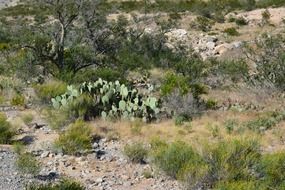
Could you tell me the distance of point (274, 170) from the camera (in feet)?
28.5

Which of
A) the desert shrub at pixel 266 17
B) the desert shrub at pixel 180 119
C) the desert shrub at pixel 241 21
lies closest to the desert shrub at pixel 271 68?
the desert shrub at pixel 180 119

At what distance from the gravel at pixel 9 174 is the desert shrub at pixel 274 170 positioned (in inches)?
151

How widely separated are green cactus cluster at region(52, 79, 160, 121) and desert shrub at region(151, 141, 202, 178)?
13.2 feet

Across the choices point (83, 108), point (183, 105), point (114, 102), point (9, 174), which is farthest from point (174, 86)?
point (9, 174)

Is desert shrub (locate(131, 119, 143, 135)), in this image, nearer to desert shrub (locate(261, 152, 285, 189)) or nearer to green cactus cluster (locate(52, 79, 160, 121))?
green cactus cluster (locate(52, 79, 160, 121))

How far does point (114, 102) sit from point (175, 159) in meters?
5.51

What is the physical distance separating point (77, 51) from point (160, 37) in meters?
8.28

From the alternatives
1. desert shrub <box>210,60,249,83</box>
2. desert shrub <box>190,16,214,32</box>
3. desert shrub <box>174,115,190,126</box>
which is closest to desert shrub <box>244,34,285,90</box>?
desert shrub <box>210,60,249,83</box>

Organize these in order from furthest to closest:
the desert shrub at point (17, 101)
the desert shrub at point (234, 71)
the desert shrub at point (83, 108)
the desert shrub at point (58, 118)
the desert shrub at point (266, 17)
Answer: the desert shrub at point (266, 17)
the desert shrub at point (234, 71)
the desert shrub at point (17, 101)
the desert shrub at point (83, 108)
the desert shrub at point (58, 118)

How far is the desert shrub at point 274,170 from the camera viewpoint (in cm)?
846

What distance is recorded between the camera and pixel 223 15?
41.5m

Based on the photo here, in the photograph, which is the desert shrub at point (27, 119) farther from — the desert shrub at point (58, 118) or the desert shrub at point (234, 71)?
the desert shrub at point (234, 71)

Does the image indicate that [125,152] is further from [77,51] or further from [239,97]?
[77,51]

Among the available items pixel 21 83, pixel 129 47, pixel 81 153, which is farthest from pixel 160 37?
pixel 81 153
